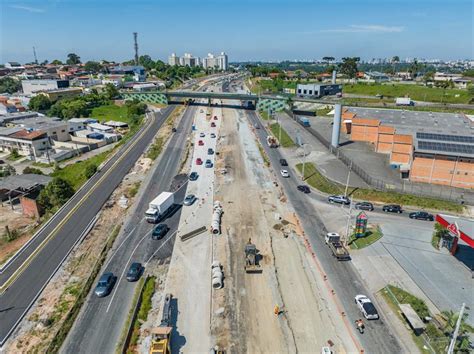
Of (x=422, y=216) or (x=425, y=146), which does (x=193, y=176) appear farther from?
(x=425, y=146)

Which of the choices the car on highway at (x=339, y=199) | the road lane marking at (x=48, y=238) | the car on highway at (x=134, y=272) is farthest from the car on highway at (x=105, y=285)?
the car on highway at (x=339, y=199)

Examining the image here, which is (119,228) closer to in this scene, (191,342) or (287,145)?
(191,342)

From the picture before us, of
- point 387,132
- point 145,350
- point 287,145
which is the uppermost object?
point 387,132

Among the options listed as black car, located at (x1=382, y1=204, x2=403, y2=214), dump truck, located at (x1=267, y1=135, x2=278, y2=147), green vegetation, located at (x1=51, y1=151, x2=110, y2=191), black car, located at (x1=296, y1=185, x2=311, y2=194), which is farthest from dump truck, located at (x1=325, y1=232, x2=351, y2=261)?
green vegetation, located at (x1=51, y1=151, x2=110, y2=191)

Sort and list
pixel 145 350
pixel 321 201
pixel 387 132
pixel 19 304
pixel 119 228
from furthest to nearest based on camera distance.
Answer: pixel 387 132 < pixel 321 201 < pixel 119 228 < pixel 19 304 < pixel 145 350

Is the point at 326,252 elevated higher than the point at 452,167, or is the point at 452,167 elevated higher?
the point at 452,167

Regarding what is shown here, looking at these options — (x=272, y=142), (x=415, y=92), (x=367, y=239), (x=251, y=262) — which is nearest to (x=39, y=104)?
(x=272, y=142)

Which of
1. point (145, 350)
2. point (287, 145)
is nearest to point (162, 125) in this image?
point (287, 145)

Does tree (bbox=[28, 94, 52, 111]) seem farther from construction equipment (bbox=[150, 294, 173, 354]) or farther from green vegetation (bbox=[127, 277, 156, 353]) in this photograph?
construction equipment (bbox=[150, 294, 173, 354])

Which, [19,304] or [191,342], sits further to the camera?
[19,304]
